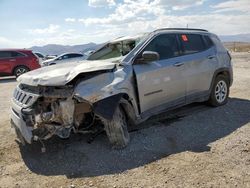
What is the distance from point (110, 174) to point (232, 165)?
1.64 m

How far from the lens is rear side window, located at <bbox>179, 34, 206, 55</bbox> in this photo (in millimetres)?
6538

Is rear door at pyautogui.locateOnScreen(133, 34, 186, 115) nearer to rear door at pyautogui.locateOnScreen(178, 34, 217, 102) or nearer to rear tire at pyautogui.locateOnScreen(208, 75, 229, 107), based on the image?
rear door at pyautogui.locateOnScreen(178, 34, 217, 102)

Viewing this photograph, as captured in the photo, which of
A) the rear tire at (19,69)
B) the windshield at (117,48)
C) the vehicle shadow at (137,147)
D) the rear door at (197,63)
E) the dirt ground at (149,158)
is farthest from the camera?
the rear tire at (19,69)

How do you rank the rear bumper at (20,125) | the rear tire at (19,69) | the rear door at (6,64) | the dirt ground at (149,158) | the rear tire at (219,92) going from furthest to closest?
the rear tire at (19,69) < the rear door at (6,64) < the rear tire at (219,92) < the rear bumper at (20,125) < the dirt ground at (149,158)

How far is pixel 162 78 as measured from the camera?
18.9 ft

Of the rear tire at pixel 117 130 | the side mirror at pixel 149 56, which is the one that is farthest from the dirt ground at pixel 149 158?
the side mirror at pixel 149 56

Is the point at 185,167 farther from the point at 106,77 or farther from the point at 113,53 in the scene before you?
the point at 113,53

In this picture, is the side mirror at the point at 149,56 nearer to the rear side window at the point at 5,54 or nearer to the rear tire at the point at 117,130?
the rear tire at the point at 117,130

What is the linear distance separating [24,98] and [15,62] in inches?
522

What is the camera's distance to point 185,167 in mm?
4340

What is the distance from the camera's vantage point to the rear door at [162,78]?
546 cm

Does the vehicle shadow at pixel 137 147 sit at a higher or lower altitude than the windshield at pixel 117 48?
lower

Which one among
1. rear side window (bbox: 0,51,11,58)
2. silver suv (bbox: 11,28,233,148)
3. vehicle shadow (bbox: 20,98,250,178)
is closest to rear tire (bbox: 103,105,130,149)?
silver suv (bbox: 11,28,233,148)

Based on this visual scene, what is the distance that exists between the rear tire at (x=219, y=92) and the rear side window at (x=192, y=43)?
886mm
